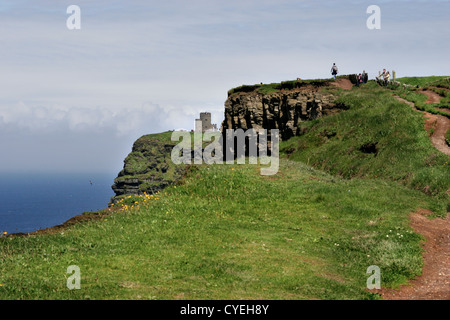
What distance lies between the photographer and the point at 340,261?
661 inches

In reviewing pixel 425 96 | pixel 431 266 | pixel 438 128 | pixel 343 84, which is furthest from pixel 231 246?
pixel 343 84

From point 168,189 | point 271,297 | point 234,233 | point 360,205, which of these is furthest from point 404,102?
point 271,297

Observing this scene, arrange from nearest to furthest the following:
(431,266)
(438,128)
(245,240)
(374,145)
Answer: (431,266) → (245,240) → (438,128) → (374,145)

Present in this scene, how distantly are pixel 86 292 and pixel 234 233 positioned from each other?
8.14 meters

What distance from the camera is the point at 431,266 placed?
Answer: 16.6 metres

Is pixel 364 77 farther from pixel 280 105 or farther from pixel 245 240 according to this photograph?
pixel 245 240

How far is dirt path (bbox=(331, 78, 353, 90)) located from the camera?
184 feet

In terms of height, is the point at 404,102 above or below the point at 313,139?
above

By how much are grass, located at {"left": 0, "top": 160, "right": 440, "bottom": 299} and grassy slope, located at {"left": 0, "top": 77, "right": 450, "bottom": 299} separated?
45 mm

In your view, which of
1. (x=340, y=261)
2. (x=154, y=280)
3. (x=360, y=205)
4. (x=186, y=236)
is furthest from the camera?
(x=360, y=205)

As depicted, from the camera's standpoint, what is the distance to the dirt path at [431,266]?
1400cm

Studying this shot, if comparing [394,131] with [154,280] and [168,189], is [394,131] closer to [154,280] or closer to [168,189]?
[168,189]

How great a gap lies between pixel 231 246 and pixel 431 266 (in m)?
7.25

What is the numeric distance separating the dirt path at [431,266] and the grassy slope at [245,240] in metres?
0.45
